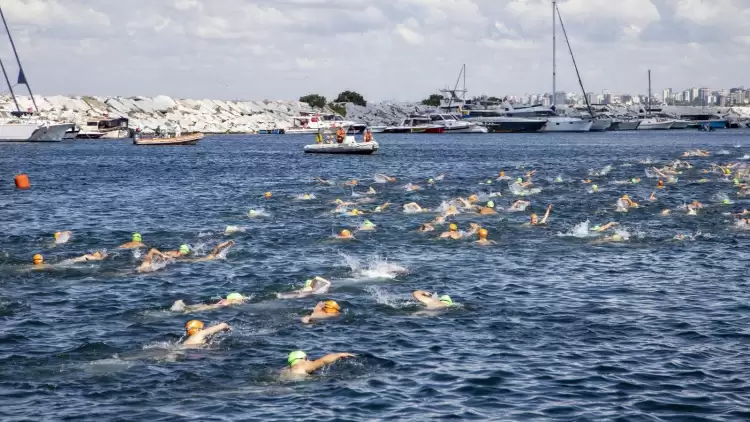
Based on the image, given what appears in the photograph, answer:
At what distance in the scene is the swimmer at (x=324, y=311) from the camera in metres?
20.1

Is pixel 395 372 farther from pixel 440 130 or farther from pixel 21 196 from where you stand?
pixel 440 130

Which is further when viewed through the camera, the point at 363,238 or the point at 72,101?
the point at 72,101

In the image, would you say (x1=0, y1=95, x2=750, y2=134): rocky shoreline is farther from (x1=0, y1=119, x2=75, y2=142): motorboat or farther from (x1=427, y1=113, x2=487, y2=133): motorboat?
(x1=427, y1=113, x2=487, y2=133): motorboat

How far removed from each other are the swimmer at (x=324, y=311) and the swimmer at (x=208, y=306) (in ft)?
7.45

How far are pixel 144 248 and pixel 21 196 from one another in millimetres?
22112

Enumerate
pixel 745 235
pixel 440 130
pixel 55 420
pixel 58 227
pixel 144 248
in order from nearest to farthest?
pixel 55 420 < pixel 144 248 < pixel 745 235 < pixel 58 227 < pixel 440 130

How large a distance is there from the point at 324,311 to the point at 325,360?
3.66 meters

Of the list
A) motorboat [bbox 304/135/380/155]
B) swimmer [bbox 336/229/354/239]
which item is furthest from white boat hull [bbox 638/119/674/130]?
swimmer [bbox 336/229/354/239]

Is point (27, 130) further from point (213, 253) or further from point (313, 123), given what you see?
point (213, 253)

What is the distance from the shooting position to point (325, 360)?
1664cm

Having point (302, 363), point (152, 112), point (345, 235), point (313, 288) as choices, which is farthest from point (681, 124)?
point (302, 363)

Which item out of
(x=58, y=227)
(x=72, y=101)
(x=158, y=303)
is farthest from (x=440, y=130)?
(x=158, y=303)

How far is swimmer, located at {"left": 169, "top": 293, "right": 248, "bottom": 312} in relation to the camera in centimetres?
2116

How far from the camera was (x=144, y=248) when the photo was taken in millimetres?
29812
